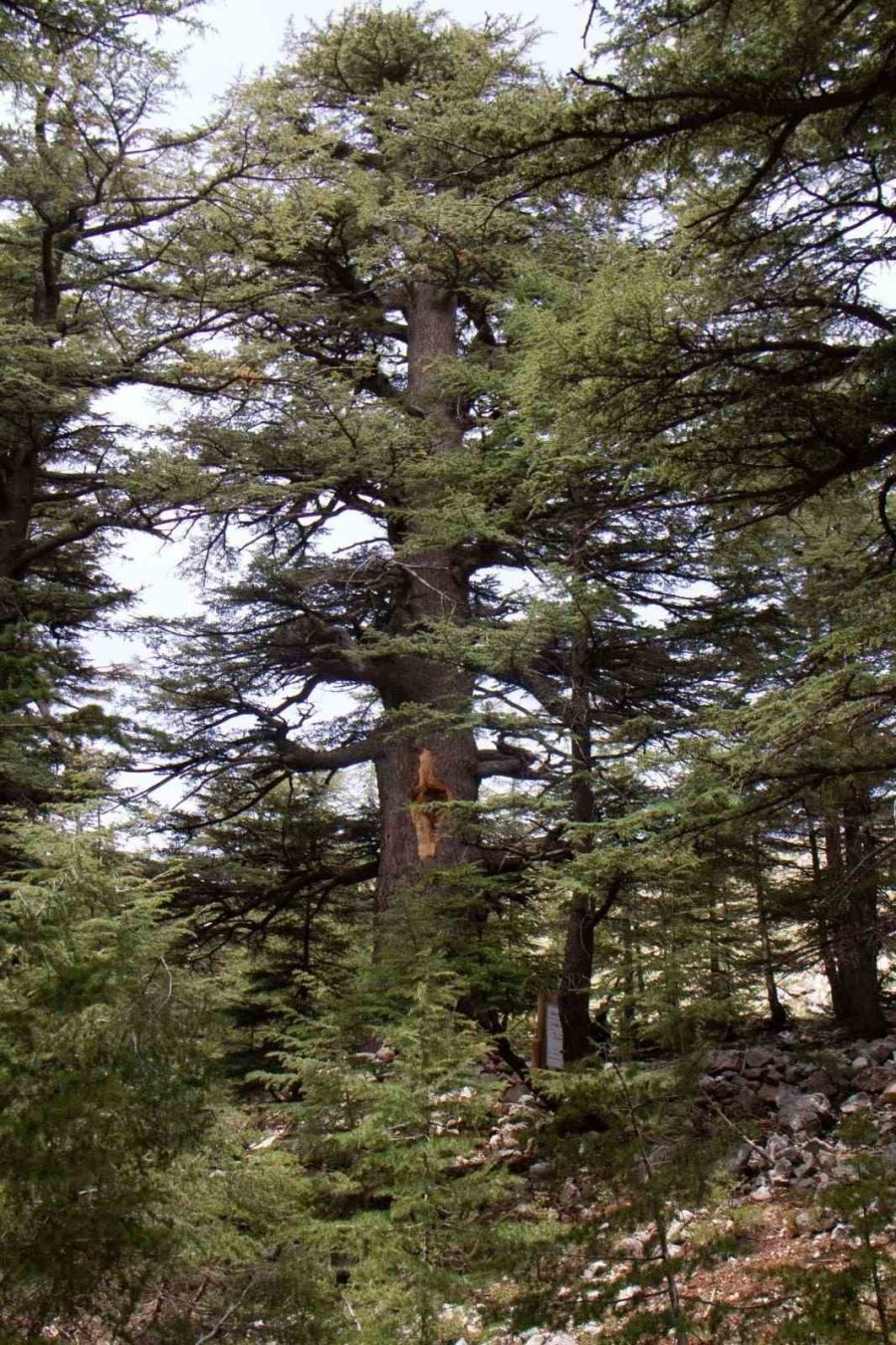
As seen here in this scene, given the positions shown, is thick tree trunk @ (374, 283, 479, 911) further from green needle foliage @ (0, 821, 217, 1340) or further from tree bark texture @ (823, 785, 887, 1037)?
green needle foliage @ (0, 821, 217, 1340)

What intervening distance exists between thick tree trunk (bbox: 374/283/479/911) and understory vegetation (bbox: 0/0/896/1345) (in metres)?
0.07

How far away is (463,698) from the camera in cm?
881

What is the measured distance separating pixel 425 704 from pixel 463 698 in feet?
1.48

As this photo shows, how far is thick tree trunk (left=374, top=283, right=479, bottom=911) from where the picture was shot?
928 centimetres

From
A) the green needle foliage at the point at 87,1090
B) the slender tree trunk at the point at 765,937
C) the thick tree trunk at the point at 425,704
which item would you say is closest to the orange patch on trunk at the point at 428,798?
the thick tree trunk at the point at 425,704

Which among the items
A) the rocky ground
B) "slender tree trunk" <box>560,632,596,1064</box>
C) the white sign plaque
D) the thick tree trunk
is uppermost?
the thick tree trunk

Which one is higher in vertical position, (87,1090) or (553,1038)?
→ (87,1090)

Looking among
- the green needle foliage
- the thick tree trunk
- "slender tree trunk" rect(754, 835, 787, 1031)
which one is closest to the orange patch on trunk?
the thick tree trunk

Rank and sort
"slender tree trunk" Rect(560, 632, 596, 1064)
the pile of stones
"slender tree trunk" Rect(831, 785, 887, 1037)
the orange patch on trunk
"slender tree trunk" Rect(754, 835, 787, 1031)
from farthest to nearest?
1. the orange patch on trunk
2. "slender tree trunk" Rect(831, 785, 887, 1037)
3. "slender tree trunk" Rect(754, 835, 787, 1031)
4. "slender tree trunk" Rect(560, 632, 596, 1064)
5. the pile of stones

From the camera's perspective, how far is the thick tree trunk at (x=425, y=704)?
928 cm

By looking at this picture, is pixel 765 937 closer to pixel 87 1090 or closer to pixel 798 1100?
pixel 798 1100

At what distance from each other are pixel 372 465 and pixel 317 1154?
6.50 m

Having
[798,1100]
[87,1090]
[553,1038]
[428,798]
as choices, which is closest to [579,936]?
[553,1038]

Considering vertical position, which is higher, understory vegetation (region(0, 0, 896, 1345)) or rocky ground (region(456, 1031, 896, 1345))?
understory vegetation (region(0, 0, 896, 1345))
